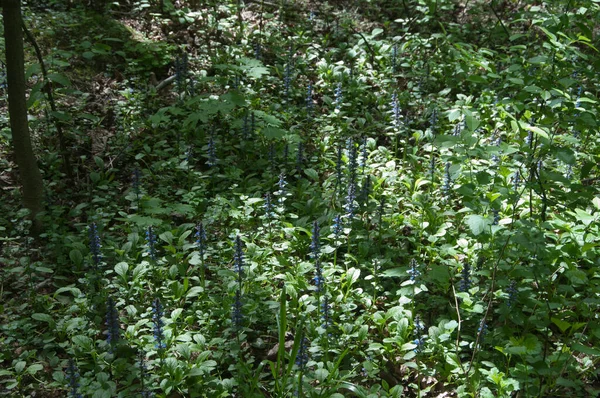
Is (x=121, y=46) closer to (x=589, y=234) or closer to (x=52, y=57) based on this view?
(x=52, y=57)

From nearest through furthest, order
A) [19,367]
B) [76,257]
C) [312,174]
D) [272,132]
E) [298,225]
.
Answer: [19,367] < [76,257] < [298,225] < [272,132] < [312,174]

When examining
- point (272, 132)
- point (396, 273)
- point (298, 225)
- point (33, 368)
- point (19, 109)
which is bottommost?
point (33, 368)

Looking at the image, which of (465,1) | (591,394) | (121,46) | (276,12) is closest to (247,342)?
(591,394)

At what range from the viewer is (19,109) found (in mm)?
4531

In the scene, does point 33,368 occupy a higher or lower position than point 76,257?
lower

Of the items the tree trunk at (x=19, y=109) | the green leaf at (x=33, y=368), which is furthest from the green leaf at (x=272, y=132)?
the green leaf at (x=33, y=368)

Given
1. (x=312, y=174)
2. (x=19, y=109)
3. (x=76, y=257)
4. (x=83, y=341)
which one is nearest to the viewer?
(x=83, y=341)

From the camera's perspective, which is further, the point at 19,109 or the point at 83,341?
the point at 19,109

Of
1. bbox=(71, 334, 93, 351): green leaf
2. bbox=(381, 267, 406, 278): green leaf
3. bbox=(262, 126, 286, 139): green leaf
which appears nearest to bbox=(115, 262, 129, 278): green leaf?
bbox=(71, 334, 93, 351): green leaf

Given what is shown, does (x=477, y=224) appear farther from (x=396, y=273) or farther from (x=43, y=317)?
(x=43, y=317)

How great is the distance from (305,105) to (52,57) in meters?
2.80

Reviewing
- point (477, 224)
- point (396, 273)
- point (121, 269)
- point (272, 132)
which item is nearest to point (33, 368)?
point (121, 269)

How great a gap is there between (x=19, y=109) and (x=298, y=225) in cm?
246

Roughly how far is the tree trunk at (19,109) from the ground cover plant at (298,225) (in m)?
0.16
